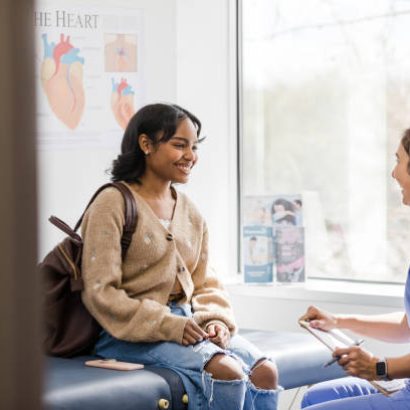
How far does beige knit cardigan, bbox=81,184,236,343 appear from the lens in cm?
276

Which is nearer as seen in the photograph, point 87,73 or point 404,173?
point 404,173

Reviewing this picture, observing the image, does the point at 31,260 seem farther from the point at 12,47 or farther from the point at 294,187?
the point at 294,187

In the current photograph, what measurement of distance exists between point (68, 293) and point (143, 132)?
0.62m

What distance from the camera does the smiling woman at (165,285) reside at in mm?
2729

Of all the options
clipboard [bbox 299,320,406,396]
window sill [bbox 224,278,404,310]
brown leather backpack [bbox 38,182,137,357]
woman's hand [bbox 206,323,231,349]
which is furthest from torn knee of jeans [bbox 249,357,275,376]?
window sill [bbox 224,278,404,310]

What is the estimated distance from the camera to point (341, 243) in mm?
4289

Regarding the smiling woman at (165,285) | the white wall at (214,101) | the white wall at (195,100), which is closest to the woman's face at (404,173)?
the smiling woman at (165,285)

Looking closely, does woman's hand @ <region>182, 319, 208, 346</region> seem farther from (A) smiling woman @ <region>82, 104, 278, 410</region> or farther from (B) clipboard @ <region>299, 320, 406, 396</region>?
(B) clipboard @ <region>299, 320, 406, 396</region>

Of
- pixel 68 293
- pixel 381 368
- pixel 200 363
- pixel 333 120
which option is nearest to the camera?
pixel 381 368

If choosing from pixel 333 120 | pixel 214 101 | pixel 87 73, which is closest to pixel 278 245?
pixel 333 120

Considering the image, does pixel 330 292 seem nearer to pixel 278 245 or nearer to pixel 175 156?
pixel 278 245

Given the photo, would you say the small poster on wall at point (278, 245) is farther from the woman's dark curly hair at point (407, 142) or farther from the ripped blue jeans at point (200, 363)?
the woman's dark curly hair at point (407, 142)

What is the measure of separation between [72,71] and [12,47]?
3.68 metres

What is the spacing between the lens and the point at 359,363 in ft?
7.19
